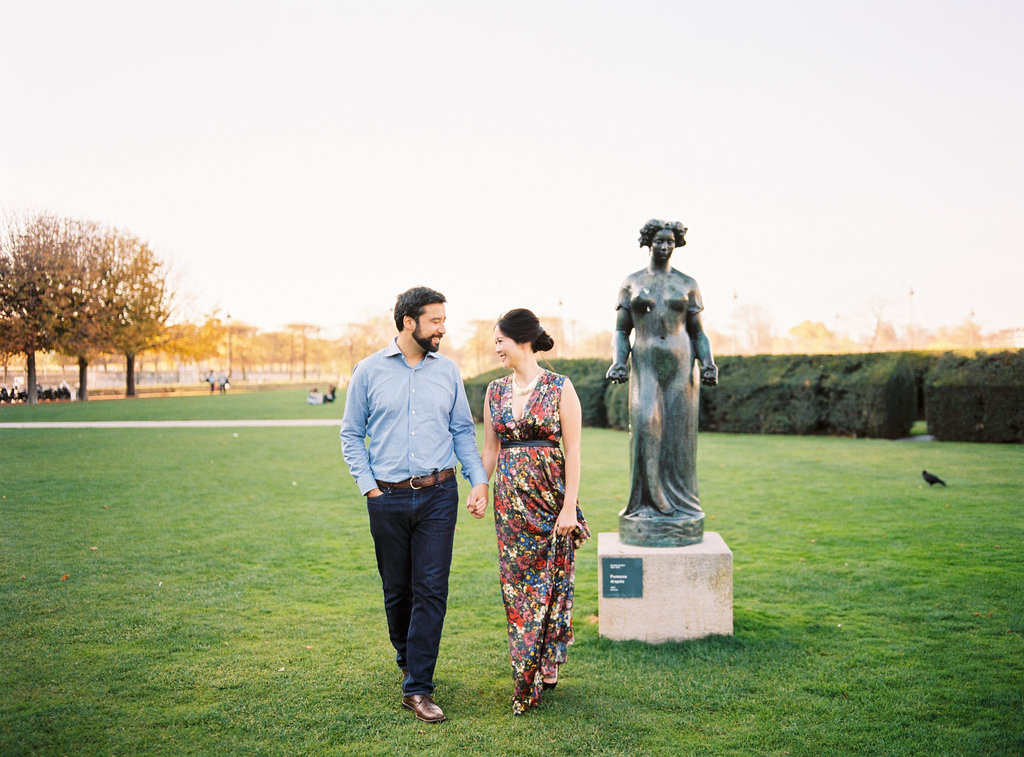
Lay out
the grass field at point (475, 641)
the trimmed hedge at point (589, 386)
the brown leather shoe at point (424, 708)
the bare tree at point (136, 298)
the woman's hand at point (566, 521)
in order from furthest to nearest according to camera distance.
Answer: the bare tree at point (136, 298) → the trimmed hedge at point (589, 386) → the woman's hand at point (566, 521) → the brown leather shoe at point (424, 708) → the grass field at point (475, 641)

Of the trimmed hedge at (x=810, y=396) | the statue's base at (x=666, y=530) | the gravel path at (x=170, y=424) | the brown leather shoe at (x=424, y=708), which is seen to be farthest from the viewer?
the gravel path at (x=170, y=424)

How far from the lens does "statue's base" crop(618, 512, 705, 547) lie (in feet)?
16.1

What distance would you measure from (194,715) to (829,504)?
7991 millimetres

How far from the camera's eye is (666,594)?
4.83 metres

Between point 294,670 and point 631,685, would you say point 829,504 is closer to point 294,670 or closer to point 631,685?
point 631,685

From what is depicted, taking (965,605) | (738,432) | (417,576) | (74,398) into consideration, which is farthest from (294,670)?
(74,398)

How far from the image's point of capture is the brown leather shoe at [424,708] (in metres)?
3.72

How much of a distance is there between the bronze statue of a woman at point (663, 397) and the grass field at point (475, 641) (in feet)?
2.55

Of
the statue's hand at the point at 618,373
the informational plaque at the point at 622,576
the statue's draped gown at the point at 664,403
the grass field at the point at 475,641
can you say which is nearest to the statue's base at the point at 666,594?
the informational plaque at the point at 622,576

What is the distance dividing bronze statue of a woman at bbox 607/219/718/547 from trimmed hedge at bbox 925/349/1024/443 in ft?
47.4

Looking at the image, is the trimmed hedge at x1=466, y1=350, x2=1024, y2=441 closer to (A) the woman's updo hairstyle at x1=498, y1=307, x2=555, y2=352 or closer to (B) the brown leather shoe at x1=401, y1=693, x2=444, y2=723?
(A) the woman's updo hairstyle at x1=498, y1=307, x2=555, y2=352

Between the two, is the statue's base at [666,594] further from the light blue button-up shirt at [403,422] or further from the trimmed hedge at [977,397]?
the trimmed hedge at [977,397]

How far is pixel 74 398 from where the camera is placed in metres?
40.2

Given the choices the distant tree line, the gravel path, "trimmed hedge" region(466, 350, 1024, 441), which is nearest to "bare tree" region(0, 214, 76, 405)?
the distant tree line
